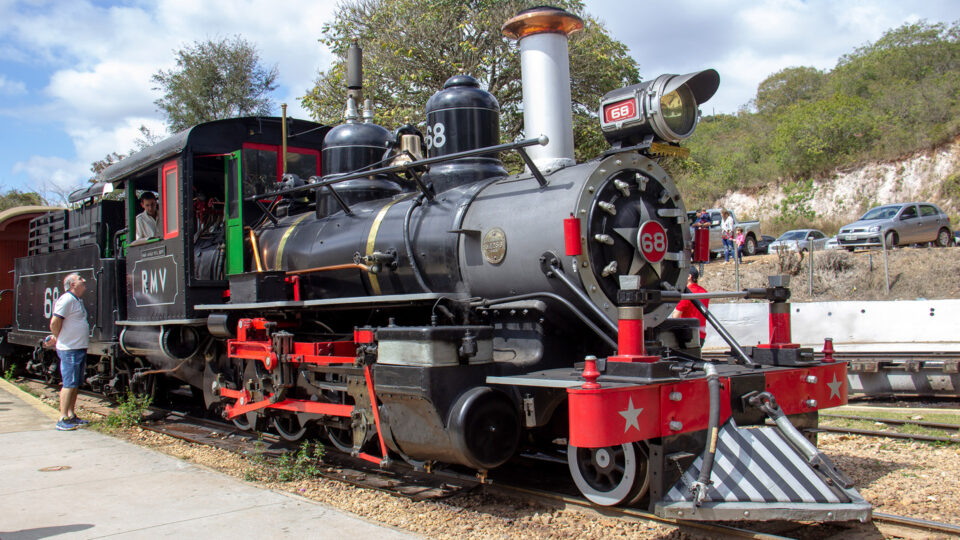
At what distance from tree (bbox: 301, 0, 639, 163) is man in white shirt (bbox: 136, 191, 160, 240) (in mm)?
10025

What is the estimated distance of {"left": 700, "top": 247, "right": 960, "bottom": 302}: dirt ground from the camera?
1480 centimetres

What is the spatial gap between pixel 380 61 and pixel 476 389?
50.8ft

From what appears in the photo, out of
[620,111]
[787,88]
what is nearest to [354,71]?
[620,111]


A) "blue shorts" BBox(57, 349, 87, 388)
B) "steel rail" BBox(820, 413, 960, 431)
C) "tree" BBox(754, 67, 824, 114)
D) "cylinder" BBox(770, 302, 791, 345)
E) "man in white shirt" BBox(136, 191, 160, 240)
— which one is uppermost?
"tree" BBox(754, 67, 824, 114)

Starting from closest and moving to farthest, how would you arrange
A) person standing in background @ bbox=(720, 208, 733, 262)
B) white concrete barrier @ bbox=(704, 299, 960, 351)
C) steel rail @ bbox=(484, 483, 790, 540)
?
steel rail @ bbox=(484, 483, 790, 540), white concrete barrier @ bbox=(704, 299, 960, 351), person standing in background @ bbox=(720, 208, 733, 262)

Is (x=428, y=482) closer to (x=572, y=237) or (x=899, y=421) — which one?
(x=572, y=237)

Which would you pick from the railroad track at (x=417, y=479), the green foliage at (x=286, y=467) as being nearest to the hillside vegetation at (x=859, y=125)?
the railroad track at (x=417, y=479)

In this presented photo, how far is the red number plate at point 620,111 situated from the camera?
4.43m

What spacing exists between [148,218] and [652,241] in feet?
17.7

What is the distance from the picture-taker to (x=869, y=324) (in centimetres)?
1063

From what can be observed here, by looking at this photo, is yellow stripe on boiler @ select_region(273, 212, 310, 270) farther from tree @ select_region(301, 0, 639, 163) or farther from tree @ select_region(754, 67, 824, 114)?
tree @ select_region(754, 67, 824, 114)

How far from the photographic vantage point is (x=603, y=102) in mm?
4609

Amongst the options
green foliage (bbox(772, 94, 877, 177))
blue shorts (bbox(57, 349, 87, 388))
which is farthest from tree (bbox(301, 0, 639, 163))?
green foliage (bbox(772, 94, 877, 177))

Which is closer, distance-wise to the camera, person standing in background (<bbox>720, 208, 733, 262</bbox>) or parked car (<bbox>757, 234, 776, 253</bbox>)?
person standing in background (<bbox>720, 208, 733, 262</bbox>)
